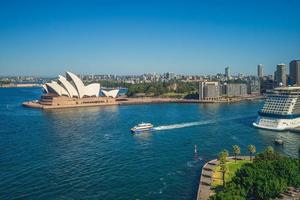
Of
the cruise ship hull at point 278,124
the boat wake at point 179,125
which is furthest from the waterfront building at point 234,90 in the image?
the cruise ship hull at point 278,124

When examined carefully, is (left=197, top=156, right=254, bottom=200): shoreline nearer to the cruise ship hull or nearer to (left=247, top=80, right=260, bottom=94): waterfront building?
the cruise ship hull

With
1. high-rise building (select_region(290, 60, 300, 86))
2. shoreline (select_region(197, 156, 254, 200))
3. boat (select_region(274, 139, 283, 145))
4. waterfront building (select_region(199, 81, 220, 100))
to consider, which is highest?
high-rise building (select_region(290, 60, 300, 86))

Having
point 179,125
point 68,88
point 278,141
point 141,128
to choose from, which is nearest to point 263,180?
point 278,141

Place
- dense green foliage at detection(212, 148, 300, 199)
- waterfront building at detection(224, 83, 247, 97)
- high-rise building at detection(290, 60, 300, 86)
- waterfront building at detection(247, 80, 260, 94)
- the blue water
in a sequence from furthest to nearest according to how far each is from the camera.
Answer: high-rise building at detection(290, 60, 300, 86) → waterfront building at detection(247, 80, 260, 94) → waterfront building at detection(224, 83, 247, 97) → the blue water → dense green foliage at detection(212, 148, 300, 199)

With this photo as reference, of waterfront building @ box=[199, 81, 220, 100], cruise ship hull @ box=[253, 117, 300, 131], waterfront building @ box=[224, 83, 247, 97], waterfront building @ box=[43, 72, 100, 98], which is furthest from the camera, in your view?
waterfront building @ box=[224, 83, 247, 97]

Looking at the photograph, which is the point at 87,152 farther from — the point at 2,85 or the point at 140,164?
the point at 2,85

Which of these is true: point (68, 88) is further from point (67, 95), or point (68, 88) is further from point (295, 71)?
point (295, 71)

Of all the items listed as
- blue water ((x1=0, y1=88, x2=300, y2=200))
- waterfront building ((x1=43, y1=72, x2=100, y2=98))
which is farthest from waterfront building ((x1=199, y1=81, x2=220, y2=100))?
blue water ((x1=0, y1=88, x2=300, y2=200))

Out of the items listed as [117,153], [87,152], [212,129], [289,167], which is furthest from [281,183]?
[212,129]
